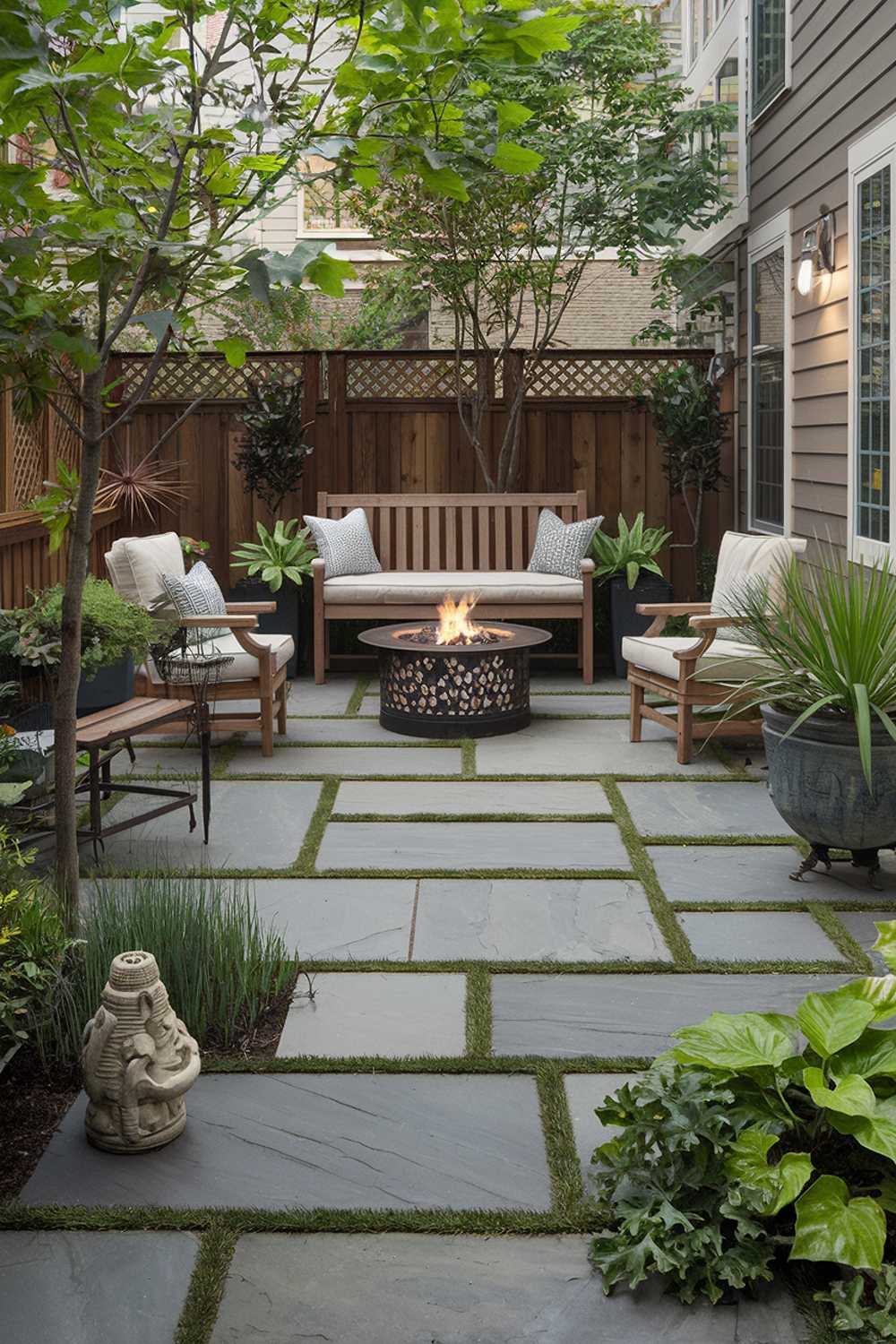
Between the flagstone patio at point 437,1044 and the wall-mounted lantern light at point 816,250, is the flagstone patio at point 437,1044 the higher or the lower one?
the lower one

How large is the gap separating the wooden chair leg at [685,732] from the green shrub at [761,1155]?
11.1ft

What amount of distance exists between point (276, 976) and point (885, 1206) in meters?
1.62

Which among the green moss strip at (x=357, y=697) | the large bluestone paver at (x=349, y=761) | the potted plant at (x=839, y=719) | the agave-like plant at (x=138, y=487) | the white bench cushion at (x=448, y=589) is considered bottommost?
the large bluestone paver at (x=349, y=761)

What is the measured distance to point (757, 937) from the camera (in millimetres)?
3893

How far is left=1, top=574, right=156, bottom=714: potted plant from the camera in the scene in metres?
5.17

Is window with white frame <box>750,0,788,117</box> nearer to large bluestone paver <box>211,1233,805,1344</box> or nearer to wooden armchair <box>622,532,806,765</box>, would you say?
wooden armchair <box>622,532,806,765</box>

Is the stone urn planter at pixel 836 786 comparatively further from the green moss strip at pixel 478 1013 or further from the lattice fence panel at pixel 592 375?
the lattice fence panel at pixel 592 375

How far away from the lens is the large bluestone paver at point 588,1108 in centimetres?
267

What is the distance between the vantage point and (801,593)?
14.6 feet

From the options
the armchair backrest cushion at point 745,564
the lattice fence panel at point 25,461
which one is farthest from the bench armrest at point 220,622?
the armchair backrest cushion at point 745,564

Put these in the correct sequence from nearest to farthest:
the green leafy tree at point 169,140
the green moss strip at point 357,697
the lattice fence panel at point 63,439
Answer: the green leafy tree at point 169,140 → the green moss strip at point 357,697 → the lattice fence panel at point 63,439

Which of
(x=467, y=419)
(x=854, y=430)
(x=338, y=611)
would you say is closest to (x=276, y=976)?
(x=854, y=430)

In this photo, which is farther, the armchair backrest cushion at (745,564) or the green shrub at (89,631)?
the armchair backrest cushion at (745,564)

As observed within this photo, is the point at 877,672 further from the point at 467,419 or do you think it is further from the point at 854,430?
the point at 467,419
